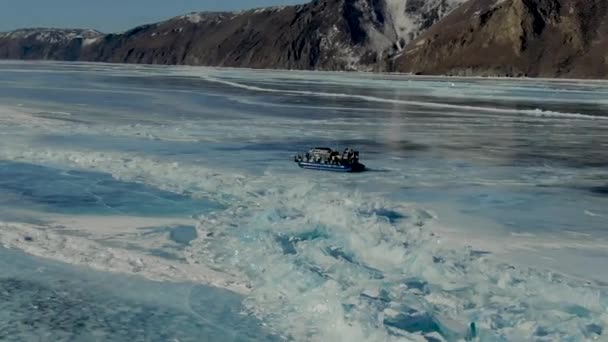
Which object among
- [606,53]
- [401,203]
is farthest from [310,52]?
[401,203]

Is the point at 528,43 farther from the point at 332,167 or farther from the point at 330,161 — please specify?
the point at 332,167

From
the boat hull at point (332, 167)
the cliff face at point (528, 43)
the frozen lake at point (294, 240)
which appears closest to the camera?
the frozen lake at point (294, 240)

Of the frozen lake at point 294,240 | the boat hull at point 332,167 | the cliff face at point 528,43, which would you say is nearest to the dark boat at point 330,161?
the boat hull at point 332,167

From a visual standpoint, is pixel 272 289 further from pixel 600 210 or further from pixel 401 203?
pixel 600 210

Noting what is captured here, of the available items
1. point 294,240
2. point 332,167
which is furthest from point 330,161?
point 294,240

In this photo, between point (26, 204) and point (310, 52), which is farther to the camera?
point (310, 52)

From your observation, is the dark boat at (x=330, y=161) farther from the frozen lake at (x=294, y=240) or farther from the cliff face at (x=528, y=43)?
the cliff face at (x=528, y=43)
